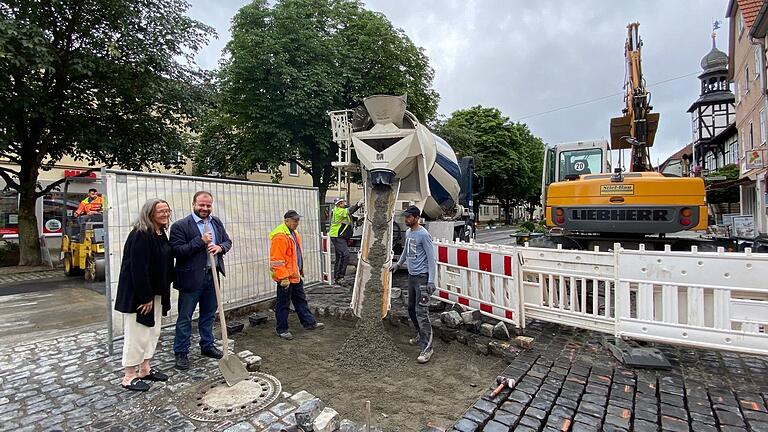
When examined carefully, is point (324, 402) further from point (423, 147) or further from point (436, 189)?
point (436, 189)

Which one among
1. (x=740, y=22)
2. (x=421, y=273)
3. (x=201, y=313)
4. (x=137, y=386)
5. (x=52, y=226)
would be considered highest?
(x=740, y=22)

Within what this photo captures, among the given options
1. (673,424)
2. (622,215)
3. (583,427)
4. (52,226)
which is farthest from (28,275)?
(622,215)

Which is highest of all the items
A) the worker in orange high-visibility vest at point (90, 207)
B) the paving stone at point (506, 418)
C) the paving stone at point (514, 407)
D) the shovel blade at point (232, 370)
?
the worker in orange high-visibility vest at point (90, 207)

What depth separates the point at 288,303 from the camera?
5414 millimetres

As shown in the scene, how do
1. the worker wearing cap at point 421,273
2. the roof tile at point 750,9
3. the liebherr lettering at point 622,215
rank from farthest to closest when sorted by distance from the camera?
the roof tile at point 750,9
the liebherr lettering at point 622,215
the worker wearing cap at point 421,273

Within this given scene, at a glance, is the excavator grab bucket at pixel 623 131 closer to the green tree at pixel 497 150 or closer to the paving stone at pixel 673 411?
the paving stone at pixel 673 411

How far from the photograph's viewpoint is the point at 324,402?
351 cm

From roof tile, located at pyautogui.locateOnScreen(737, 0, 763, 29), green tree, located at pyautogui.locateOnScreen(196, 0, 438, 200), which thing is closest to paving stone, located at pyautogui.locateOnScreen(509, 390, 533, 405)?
green tree, located at pyautogui.locateOnScreen(196, 0, 438, 200)

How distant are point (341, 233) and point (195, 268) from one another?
4325 mm

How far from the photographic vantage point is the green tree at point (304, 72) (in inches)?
567

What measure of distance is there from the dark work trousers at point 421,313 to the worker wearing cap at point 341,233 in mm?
3742

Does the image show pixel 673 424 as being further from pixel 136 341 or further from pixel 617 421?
pixel 136 341

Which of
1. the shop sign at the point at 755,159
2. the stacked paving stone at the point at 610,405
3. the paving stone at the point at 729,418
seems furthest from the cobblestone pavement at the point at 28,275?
the shop sign at the point at 755,159

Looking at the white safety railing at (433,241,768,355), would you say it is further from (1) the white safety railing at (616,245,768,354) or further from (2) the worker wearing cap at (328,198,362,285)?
(2) the worker wearing cap at (328,198,362,285)
